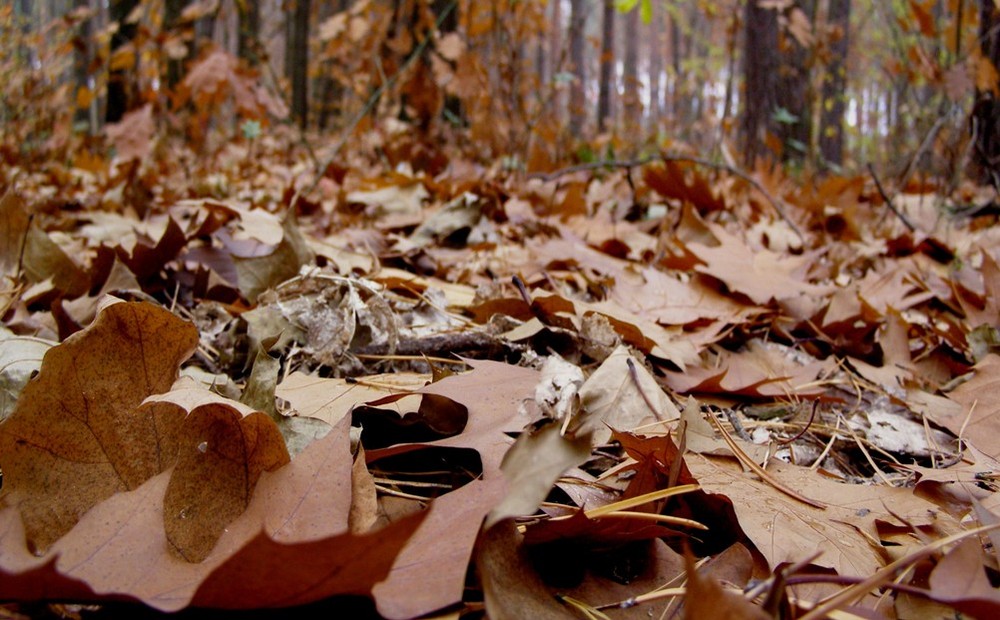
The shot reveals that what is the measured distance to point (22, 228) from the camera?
4.00ft

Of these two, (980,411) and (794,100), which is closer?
(980,411)

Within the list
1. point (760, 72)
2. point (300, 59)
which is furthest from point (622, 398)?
point (300, 59)

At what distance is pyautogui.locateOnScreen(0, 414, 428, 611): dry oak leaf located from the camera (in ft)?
1.34

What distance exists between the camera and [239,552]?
0.41 meters

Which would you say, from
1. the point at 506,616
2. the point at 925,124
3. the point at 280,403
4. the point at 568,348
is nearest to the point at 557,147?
the point at 925,124

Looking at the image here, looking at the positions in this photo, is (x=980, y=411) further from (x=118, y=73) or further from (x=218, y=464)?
(x=118, y=73)

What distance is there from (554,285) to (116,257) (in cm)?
85

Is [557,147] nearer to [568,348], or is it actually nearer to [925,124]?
[925,124]

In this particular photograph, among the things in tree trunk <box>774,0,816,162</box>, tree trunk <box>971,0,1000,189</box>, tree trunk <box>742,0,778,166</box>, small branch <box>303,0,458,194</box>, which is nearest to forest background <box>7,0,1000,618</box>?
small branch <box>303,0,458,194</box>

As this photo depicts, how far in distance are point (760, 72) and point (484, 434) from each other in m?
5.17

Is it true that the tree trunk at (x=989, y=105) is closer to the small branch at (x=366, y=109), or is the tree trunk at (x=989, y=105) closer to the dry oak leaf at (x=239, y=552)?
A: the small branch at (x=366, y=109)

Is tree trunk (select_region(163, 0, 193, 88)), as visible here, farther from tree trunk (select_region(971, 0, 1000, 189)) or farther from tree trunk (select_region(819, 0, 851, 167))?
tree trunk (select_region(819, 0, 851, 167))

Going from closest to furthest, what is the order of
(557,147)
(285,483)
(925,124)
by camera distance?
1. (285,483)
2. (925,124)
3. (557,147)

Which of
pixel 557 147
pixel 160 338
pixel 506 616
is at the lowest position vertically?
pixel 506 616
